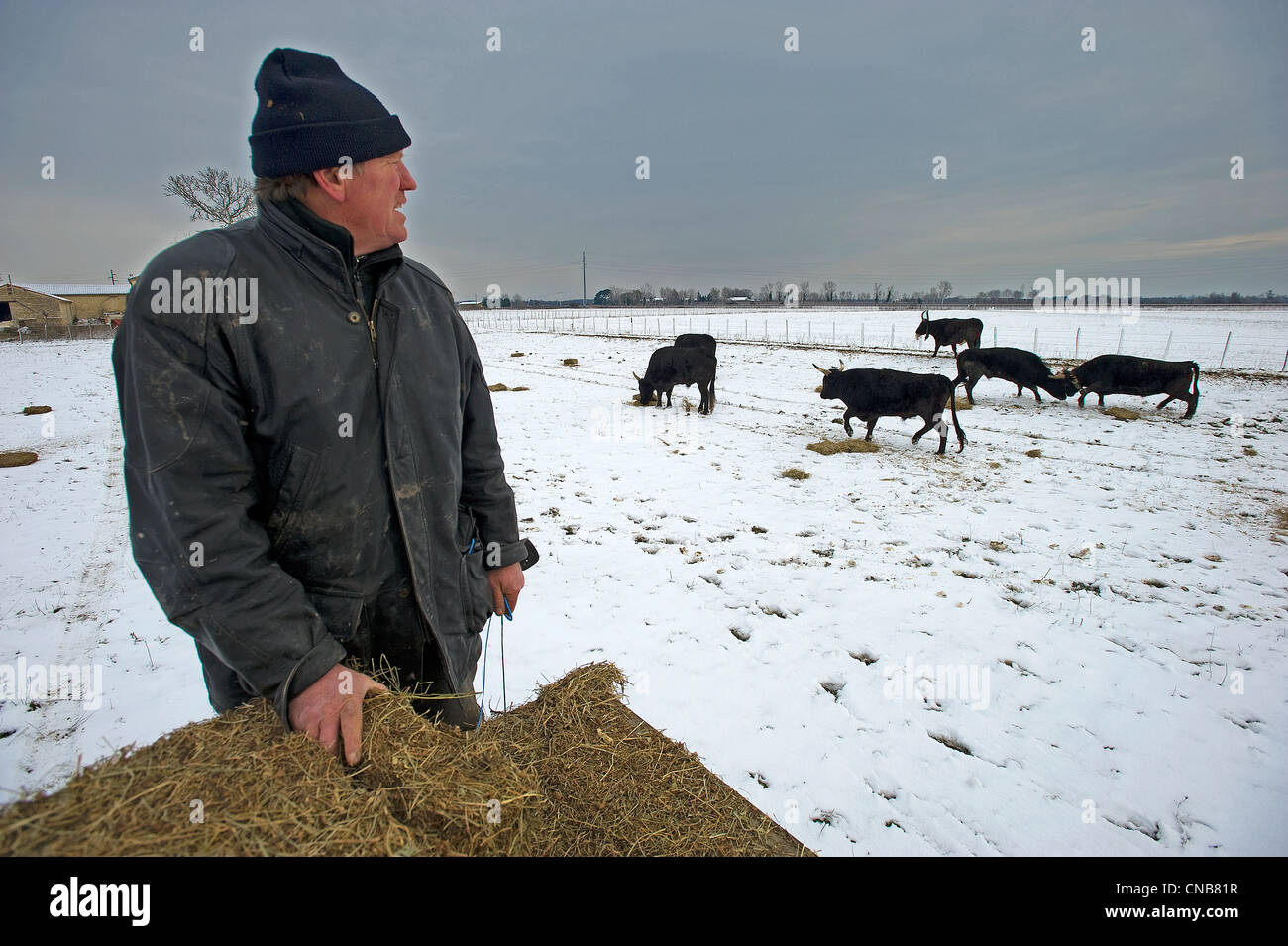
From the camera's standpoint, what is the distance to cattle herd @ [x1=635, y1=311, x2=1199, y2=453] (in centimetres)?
999

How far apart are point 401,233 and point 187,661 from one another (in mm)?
4075

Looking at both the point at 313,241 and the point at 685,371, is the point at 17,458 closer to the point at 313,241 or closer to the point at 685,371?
the point at 313,241

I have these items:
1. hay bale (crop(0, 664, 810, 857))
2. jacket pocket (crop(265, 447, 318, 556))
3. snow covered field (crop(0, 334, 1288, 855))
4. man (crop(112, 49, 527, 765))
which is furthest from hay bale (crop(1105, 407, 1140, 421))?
jacket pocket (crop(265, 447, 318, 556))

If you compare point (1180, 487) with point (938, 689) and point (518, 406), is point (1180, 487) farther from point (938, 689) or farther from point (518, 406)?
point (518, 406)

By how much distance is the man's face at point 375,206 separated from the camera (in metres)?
1.64

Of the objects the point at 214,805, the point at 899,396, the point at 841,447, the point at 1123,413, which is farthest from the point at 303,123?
the point at 1123,413

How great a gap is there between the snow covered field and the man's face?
137cm

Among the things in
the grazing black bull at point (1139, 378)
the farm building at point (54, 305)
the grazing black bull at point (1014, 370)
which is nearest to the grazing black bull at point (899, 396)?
the grazing black bull at point (1014, 370)

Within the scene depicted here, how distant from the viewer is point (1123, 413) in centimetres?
1273

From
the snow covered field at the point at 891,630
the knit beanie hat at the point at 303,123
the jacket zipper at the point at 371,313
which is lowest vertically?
the snow covered field at the point at 891,630

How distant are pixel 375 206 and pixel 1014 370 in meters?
16.5

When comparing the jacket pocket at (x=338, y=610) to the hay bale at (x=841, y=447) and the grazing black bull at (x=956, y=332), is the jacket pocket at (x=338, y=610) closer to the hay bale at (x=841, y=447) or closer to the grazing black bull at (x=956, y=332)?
the hay bale at (x=841, y=447)

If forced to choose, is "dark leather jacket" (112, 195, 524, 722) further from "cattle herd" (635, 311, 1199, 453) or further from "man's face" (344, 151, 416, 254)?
"cattle herd" (635, 311, 1199, 453)

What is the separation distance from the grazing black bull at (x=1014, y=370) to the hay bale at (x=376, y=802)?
14709 millimetres
